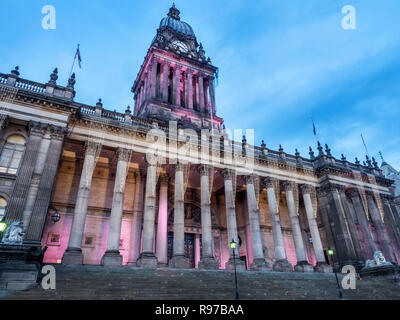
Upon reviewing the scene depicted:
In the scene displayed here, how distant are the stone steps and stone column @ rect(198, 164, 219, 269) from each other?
83.3 inches

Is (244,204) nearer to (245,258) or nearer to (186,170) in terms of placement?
(245,258)

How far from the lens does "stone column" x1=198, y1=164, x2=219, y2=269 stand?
72.8 ft

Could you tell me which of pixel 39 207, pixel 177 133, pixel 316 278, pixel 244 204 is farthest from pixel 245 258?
pixel 39 207

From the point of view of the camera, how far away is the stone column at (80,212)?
18.6 m

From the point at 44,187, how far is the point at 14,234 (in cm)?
396

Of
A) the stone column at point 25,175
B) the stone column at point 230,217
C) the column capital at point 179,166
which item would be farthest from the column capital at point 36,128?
the stone column at point 230,217

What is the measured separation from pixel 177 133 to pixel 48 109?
11.4 meters

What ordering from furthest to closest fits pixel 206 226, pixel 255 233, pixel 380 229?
pixel 380 229 < pixel 255 233 < pixel 206 226

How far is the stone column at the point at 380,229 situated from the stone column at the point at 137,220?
27713 millimetres

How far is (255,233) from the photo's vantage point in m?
25.6

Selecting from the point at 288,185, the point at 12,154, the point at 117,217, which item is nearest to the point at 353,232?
the point at 288,185

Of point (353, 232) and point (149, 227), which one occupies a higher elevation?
point (353, 232)

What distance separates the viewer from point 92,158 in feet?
74.0

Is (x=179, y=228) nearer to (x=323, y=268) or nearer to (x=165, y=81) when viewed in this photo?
(x=323, y=268)
